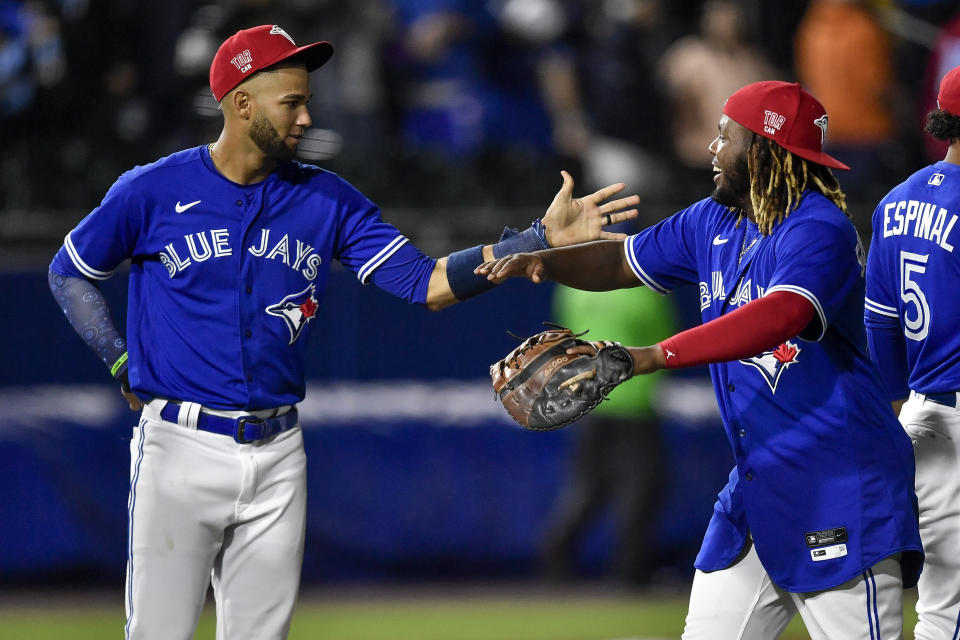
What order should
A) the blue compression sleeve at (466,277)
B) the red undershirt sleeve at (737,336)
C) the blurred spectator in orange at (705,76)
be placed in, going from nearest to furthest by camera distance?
the red undershirt sleeve at (737,336), the blue compression sleeve at (466,277), the blurred spectator in orange at (705,76)

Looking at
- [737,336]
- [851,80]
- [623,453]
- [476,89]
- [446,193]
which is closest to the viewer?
[737,336]

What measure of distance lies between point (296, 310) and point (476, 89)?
5.79 metres

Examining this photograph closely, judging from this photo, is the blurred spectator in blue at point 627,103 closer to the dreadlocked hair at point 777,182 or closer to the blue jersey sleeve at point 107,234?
the dreadlocked hair at point 777,182

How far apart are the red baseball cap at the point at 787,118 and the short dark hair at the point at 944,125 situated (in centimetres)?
68

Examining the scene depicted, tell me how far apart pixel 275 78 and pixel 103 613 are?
14.9 ft

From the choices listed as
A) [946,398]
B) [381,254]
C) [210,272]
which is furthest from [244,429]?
[946,398]

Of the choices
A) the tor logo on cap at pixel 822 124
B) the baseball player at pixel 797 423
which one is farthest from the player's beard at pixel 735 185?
the tor logo on cap at pixel 822 124

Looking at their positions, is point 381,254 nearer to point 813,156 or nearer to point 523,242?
point 523,242

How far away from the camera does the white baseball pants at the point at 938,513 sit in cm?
410

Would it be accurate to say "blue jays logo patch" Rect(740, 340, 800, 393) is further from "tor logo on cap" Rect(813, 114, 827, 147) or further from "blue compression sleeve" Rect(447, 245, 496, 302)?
"blue compression sleeve" Rect(447, 245, 496, 302)

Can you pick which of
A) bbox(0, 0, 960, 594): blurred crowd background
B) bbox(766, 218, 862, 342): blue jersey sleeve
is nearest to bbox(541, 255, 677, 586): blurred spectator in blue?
bbox(0, 0, 960, 594): blurred crowd background

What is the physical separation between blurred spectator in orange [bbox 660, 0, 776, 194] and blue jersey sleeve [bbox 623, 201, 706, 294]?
5.17m

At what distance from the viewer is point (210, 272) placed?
13.4 ft

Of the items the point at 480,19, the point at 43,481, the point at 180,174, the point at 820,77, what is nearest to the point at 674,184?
the point at 820,77
